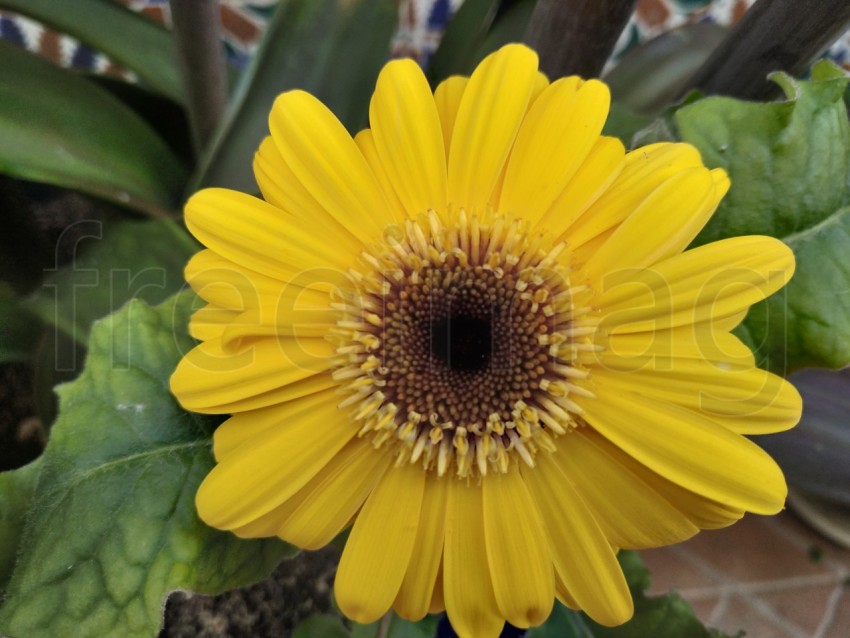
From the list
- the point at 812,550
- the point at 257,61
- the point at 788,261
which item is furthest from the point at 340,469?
the point at 812,550

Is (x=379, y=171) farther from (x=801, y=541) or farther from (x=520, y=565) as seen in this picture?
(x=801, y=541)

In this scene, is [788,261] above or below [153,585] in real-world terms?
above

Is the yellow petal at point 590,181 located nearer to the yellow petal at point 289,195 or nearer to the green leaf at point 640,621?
the yellow petal at point 289,195

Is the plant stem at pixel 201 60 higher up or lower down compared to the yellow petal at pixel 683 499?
lower down

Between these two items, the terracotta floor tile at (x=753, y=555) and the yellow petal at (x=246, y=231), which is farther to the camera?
the terracotta floor tile at (x=753, y=555)

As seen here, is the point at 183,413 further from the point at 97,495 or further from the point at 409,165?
the point at 409,165

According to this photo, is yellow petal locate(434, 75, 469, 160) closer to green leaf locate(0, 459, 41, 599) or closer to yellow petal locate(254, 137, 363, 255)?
yellow petal locate(254, 137, 363, 255)

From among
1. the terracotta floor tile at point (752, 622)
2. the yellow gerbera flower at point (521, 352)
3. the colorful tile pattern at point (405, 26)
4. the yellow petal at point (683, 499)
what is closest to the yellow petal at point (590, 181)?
the yellow gerbera flower at point (521, 352)
